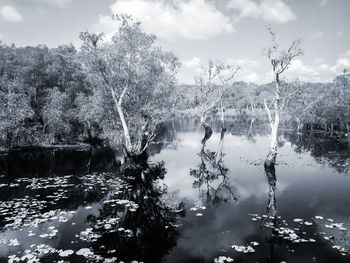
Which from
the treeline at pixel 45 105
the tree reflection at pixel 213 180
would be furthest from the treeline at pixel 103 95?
the tree reflection at pixel 213 180

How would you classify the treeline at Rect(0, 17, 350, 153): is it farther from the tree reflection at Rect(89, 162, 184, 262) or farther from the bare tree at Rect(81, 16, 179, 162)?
the tree reflection at Rect(89, 162, 184, 262)

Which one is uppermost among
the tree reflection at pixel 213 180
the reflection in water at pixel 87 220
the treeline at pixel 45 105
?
the treeline at pixel 45 105

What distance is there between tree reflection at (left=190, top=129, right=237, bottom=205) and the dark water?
0.27 ft

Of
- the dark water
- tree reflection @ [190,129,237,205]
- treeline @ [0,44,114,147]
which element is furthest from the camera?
treeline @ [0,44,114,147]

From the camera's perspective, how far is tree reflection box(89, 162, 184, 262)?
488 inches

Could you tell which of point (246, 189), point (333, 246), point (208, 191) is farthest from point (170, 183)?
point (333, 246)

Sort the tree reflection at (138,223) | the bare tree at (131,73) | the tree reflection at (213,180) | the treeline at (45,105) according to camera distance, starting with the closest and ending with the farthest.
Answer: the tree reflection at (138,223) < the tree reflection at (213,180) < the bare tree at (131,73) < the treeline at (45,105)

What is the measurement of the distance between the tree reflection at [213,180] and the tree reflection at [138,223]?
9.48ft

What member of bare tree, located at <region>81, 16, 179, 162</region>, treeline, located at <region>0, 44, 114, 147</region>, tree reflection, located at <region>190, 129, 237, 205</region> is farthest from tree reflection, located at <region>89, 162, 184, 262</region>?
treeline, located at <region>0, 44, 114, 147</region>

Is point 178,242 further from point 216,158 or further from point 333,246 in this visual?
point 216,158

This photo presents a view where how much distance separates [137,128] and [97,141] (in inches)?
→ 726

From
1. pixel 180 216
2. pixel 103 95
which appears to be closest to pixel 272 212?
pixel 180 216

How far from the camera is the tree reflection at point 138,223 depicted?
12383mm

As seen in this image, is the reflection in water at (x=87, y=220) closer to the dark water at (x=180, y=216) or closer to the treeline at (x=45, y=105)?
the dark water at (x=180, y=216)
